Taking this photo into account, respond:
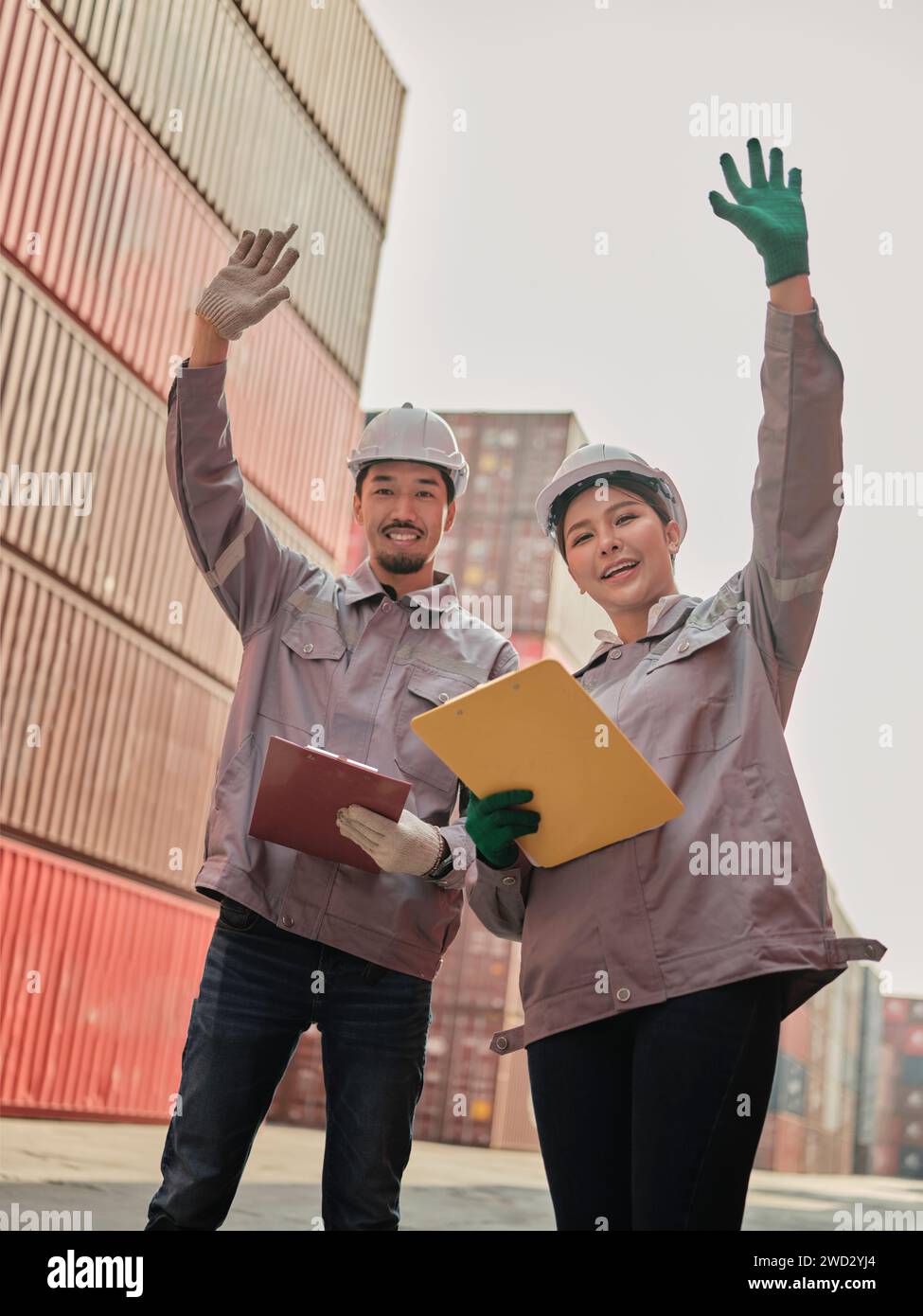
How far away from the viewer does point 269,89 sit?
55.0ft

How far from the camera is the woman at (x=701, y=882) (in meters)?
2.27

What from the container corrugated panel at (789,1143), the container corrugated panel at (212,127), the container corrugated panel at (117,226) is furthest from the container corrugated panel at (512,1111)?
the container corrugated panel at (789,1143)

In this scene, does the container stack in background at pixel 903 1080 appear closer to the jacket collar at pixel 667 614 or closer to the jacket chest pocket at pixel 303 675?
the jacket chest pocket at pixel 303 675

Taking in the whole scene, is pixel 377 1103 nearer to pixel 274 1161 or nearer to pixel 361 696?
pixel 361 696

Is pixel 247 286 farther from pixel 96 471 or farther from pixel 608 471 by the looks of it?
pixel 96 471

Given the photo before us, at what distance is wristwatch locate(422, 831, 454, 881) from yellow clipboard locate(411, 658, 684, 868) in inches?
14.9

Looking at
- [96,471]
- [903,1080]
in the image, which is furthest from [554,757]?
[903,1080]

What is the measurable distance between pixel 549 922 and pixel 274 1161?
12.1m

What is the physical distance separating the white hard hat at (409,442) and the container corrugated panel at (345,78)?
→ 15193mm

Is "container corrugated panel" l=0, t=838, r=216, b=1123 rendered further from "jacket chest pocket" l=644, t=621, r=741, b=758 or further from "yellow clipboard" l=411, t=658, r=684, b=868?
"jacket chest pocket" l=644, t=621, r=741, b=758

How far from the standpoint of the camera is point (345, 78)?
61.5 feet

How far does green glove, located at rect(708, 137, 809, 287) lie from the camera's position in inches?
102

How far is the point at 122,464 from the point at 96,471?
1.69ft

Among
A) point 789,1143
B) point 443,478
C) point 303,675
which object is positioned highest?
point 443,478
